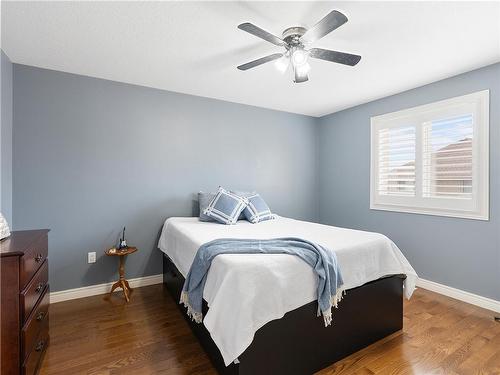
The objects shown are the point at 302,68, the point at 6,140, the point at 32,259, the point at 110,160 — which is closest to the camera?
the point at 32,259

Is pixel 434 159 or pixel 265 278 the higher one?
pixel 434 159

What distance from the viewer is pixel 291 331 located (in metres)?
1.56

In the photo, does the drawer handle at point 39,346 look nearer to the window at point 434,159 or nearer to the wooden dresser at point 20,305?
the wooden dresser at point 20,305

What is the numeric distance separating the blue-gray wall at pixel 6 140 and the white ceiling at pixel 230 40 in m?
0.18

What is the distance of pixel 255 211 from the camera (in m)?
3.14

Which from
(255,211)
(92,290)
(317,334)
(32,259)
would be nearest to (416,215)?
(255,211)

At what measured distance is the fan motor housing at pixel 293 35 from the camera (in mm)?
1872

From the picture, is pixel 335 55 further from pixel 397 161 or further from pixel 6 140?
pixel 6 140

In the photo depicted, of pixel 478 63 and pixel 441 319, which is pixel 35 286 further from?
pixel 478 63

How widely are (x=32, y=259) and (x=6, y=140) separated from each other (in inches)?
59.4

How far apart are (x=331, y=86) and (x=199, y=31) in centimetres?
181

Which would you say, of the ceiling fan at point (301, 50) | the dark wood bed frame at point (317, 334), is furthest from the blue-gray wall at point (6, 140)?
the ceiling fan at point (301, 50)

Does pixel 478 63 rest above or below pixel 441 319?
above

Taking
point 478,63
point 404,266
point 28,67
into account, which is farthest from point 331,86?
point 28,67
